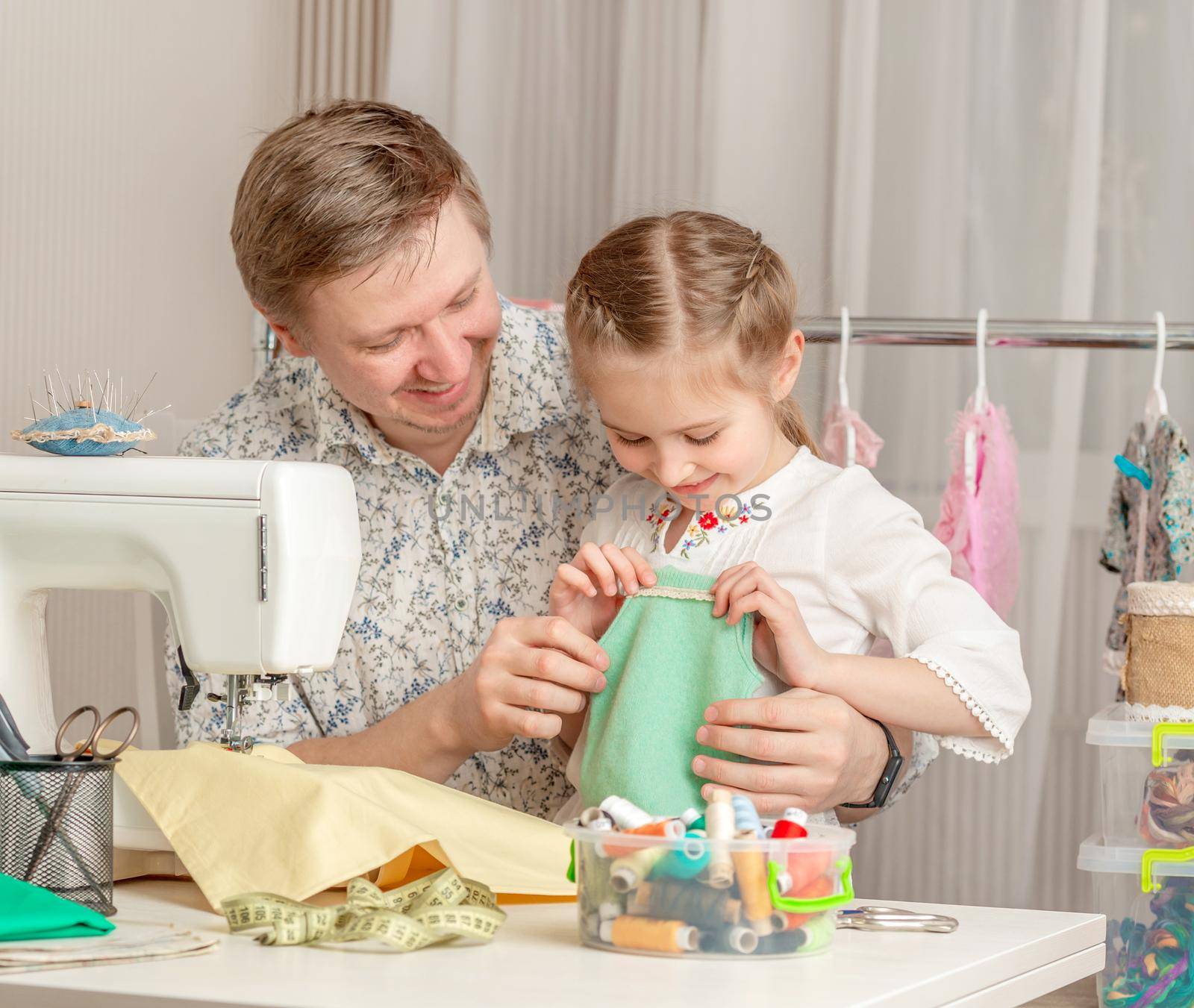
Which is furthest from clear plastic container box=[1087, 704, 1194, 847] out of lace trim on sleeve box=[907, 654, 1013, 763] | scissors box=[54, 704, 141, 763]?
scissors box=[54, 704, 141, 763]

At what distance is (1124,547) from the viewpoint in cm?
207

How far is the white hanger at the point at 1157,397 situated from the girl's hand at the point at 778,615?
87 centimetres

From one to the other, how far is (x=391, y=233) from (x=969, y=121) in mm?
1589

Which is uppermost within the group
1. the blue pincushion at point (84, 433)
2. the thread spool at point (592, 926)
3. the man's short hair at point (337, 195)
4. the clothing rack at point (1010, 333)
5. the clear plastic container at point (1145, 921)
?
the man's short hair at point (337, 195)

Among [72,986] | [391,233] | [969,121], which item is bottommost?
[72,986]

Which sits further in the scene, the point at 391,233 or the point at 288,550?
the point at 391,233

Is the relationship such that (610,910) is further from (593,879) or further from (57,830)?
(57,830)

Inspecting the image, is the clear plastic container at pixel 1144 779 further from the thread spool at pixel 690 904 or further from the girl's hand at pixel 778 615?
the thread spool at pixel 690 904

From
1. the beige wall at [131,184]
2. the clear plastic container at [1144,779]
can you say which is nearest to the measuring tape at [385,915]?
the clear plastic container at [1144,779]

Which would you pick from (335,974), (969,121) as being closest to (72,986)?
(335,974)

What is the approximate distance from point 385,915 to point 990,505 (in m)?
1.36

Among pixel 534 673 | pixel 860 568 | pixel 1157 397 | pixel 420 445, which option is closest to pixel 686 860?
pixel 534 673

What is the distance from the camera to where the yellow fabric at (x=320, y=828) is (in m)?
1.16

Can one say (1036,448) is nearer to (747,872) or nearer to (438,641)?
(438,641)
